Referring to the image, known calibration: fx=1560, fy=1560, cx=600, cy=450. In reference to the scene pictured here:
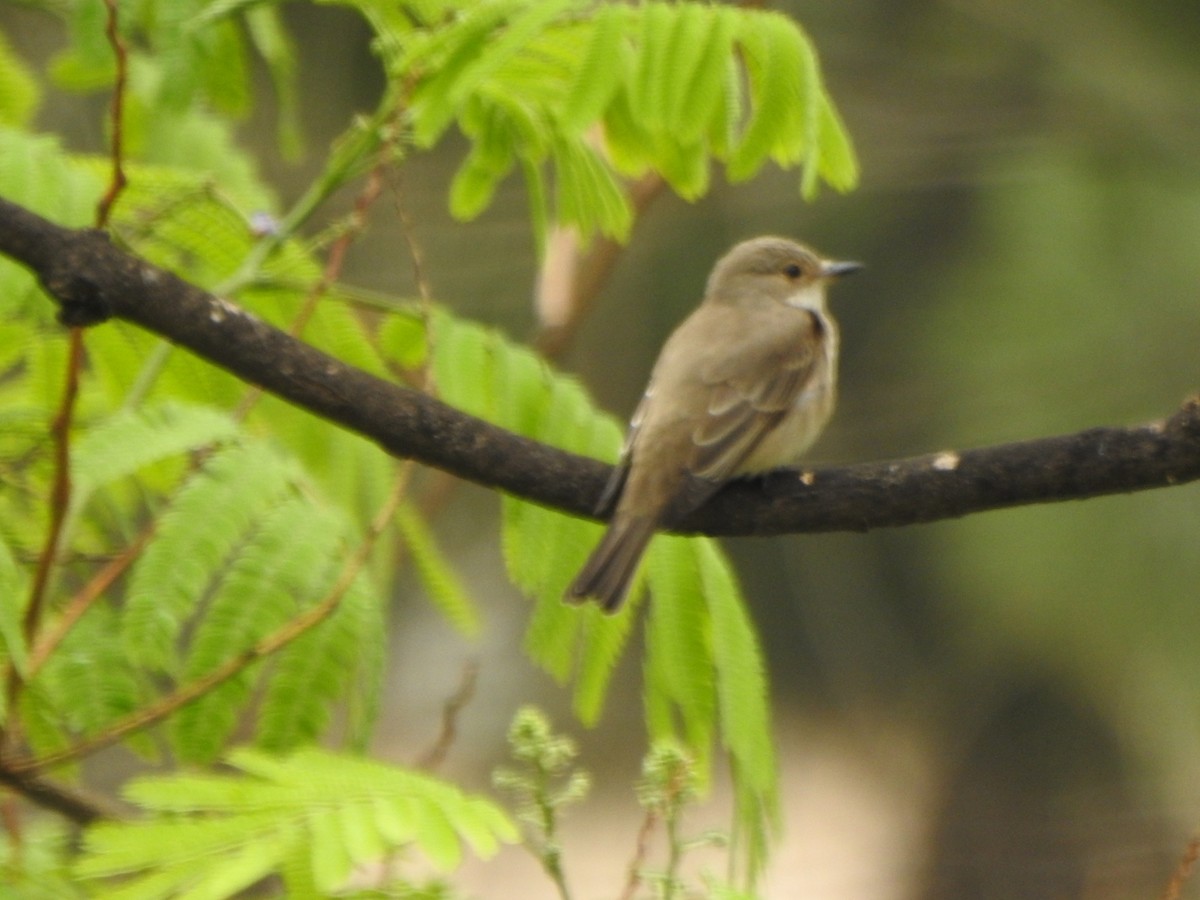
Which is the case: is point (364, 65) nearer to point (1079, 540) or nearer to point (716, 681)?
point (1079, 540)

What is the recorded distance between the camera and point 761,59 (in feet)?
9.81

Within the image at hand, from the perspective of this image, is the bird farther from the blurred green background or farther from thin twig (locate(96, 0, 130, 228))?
the blurred green background

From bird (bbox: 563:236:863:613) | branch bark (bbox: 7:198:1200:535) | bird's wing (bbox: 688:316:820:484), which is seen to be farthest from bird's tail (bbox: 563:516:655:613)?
bird's wing (bbox: 688:316:820:484)

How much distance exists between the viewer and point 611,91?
292cm

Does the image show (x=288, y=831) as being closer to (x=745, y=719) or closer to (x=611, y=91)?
(x=745, y=719)

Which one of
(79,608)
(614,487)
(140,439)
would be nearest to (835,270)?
(614,487)

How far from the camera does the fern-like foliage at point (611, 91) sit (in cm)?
284

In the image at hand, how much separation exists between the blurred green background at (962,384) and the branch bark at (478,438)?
4265mm

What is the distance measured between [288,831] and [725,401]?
221 centimetres

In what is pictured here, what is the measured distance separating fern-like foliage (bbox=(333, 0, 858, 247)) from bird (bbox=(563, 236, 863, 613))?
589 millimetres

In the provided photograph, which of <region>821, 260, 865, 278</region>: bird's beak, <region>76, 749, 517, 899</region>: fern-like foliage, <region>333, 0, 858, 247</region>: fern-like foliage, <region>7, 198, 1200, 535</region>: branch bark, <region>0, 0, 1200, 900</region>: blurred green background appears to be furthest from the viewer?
<region>0, 0, 1200, 900</region>: blurred green background

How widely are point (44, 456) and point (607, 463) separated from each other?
1080mm

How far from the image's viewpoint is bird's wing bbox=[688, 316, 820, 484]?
3.72 meters

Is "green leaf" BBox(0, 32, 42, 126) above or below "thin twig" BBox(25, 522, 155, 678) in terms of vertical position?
above
